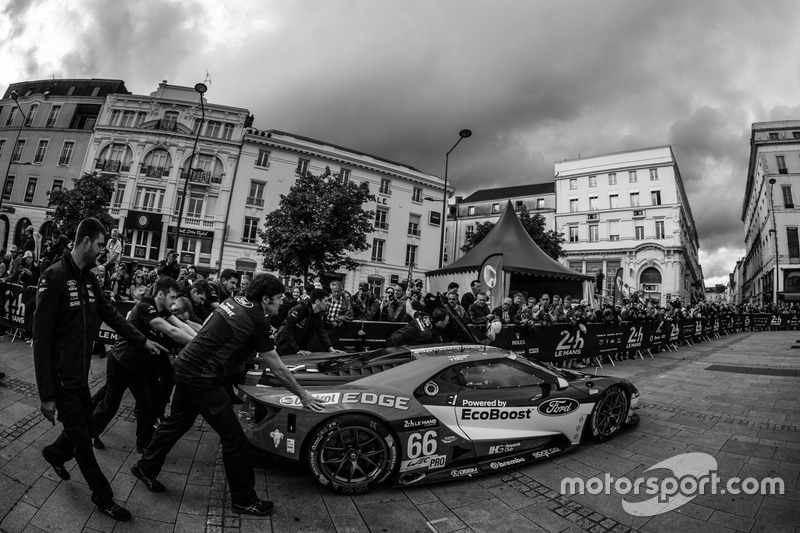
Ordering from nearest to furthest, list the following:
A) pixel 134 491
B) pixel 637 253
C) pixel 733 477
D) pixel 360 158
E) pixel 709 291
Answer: pixel 134 491, pixel 733 477, pixel 360 158, pixel 637 253, pixel 709 291

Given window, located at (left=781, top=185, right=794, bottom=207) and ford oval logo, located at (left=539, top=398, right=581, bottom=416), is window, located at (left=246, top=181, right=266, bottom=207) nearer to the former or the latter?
ford oval logo, located at (left=539, top=398, right=581, bottom=416)

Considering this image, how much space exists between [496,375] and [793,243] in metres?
52.4

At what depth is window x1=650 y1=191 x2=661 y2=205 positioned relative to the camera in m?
45.1

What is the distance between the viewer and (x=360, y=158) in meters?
36.1

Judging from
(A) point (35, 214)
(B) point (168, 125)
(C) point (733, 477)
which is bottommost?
(C) point (733, 477)

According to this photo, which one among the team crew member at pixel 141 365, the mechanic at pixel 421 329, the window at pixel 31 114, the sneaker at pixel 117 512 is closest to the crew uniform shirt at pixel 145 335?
the team crew member at pixel 141 365

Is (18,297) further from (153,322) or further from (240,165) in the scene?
(240,165)

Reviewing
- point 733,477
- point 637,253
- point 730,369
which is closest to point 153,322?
point 733,477

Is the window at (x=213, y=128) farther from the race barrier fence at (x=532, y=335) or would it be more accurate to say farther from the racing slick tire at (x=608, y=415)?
the racing slick tire at (x=608, y=415)

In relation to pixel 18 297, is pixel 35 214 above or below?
above

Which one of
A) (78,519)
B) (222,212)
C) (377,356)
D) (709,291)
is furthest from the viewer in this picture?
(709,291)

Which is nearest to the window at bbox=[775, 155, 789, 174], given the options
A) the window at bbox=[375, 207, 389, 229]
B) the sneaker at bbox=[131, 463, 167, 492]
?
the window at bbox=[375, 207, 389, 229]

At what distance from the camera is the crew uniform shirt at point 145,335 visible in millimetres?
3477

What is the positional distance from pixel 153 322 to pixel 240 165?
103 ft
